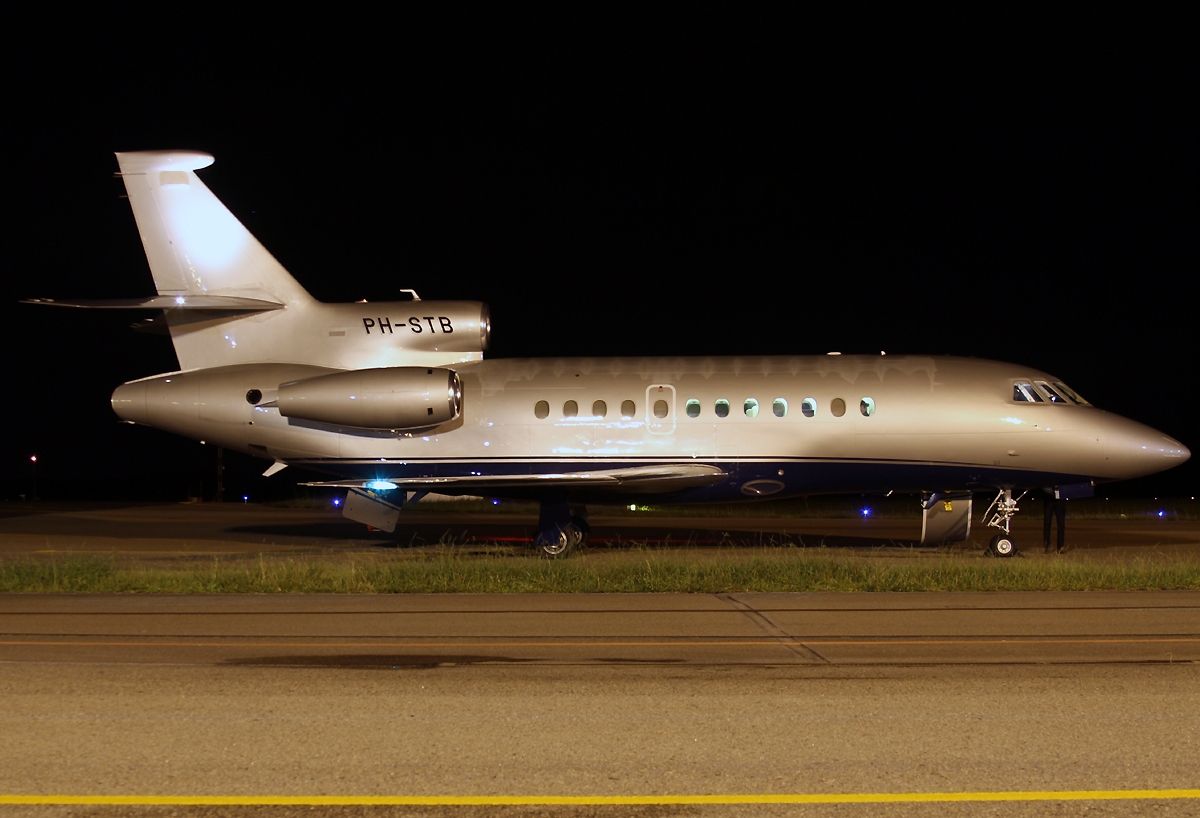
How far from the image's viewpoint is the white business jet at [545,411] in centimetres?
1941

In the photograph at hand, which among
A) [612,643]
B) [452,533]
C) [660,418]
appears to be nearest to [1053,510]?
[660,418]

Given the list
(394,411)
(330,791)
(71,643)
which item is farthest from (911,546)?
(330,791)

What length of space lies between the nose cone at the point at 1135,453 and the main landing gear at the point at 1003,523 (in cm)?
173

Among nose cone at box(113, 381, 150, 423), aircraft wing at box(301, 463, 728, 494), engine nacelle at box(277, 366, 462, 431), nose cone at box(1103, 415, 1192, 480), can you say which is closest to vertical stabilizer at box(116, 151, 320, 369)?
nose cone at box(113, 381, 150, 423)

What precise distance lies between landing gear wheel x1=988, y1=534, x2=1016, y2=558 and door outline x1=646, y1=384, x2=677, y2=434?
6.03 m

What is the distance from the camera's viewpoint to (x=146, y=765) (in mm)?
6262

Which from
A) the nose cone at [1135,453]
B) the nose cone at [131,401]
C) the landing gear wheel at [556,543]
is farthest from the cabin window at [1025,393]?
the nose cone at [131,401]

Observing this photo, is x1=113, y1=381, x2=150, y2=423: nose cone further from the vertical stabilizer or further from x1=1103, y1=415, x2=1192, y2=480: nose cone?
x1=1103, y1=415, x2=1192, y2=480: nose cone

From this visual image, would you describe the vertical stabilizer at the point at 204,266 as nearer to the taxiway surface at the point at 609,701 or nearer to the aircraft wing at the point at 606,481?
the aircraft wing at the point at 606,481

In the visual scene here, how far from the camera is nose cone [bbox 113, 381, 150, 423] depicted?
20.4m

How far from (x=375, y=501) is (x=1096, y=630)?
1295 centimetres

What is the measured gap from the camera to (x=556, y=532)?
63.9 ft

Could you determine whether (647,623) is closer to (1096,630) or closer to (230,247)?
(1096,630)

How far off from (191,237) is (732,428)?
10860 millimetres
